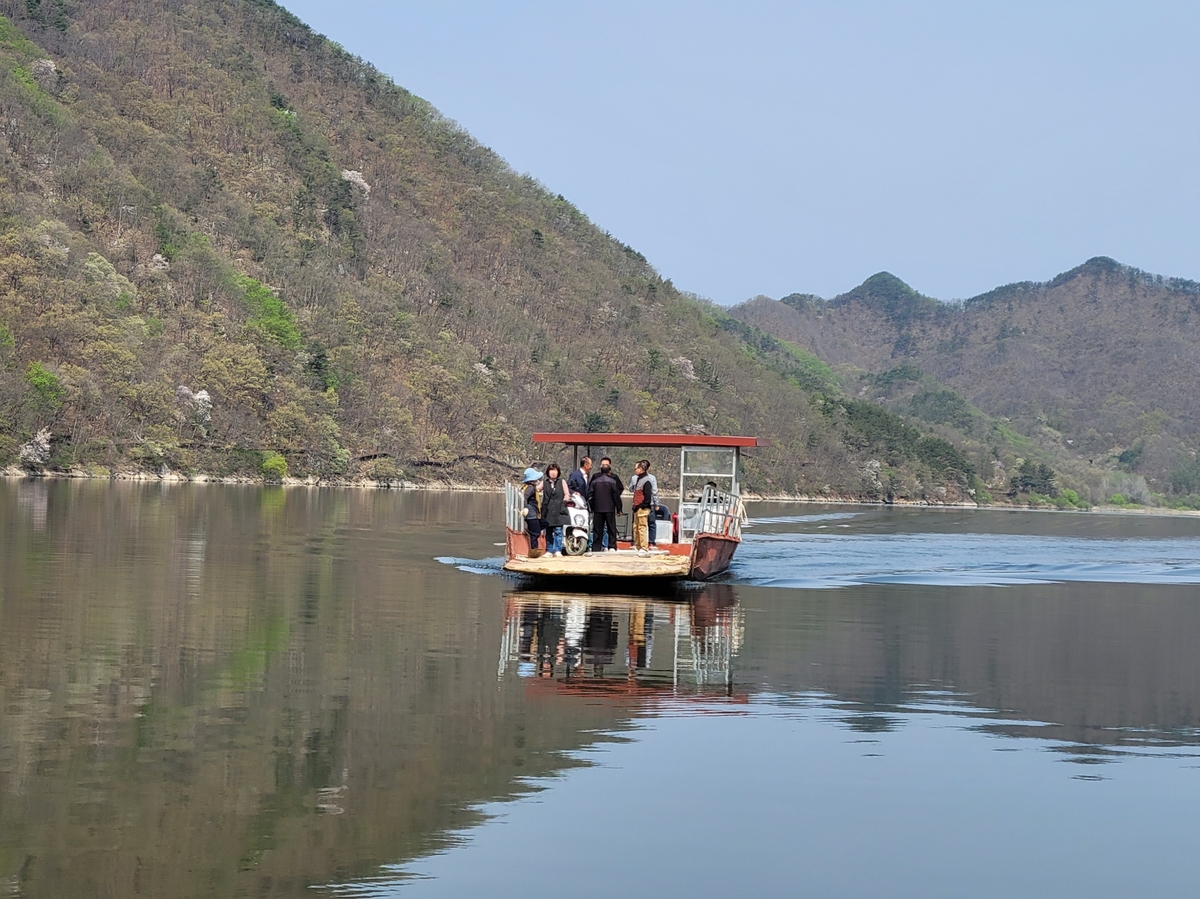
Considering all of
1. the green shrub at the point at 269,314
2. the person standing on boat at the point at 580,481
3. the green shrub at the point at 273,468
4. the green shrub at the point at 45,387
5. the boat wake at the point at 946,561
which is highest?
the green shrub at the point at 269,314

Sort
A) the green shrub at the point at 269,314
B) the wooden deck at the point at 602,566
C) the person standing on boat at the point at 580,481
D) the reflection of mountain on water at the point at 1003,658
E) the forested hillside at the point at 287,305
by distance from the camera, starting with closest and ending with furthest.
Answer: the reflection of mountain on water at the point at 1003,658
the wooden deck at the point at 602,566
the person standing on boat at the point at 580,481
the forested hillside at the point at 287,305
the green shrub at the point at 269,314

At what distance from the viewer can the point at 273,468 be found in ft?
337

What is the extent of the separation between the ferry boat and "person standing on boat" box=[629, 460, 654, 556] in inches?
16.2

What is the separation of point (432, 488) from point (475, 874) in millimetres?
109602

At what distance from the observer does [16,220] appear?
99188 mm

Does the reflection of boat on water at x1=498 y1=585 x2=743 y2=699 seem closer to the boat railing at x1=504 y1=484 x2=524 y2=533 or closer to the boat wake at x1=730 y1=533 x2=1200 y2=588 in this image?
the boat railing at x1=504 y1=484 x2=524 y2=533

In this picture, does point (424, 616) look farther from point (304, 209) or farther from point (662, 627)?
point (304, 209)

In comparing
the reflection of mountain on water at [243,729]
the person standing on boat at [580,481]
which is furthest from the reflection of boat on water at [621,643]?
the person standing on boat at [580,481]

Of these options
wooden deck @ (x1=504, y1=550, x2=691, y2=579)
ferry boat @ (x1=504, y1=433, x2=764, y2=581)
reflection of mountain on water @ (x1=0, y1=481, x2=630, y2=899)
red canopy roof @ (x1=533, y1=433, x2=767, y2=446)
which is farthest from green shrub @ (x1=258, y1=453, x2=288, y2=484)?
reflection of mountain on water @ (x1=0, y1=481, x2=630, y2=899)

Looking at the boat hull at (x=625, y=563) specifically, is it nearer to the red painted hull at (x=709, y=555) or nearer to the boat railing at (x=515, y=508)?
the red painted hull at (x=709, y=555)

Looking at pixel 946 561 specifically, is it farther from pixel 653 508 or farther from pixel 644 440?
pixel 644 440

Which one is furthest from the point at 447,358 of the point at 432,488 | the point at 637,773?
the point at 637,773

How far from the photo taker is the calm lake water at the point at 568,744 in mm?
9148

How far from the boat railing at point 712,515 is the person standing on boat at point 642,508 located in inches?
33.2
